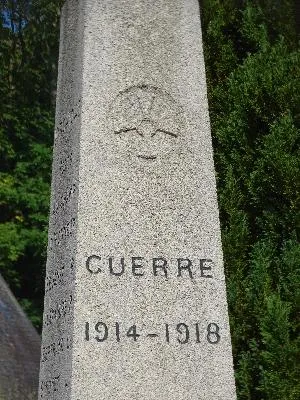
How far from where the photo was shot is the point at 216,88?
6.52 m

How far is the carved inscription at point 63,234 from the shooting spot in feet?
11.8

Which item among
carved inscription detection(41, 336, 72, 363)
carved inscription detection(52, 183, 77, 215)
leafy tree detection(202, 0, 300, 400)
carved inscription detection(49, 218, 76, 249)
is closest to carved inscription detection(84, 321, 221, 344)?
carved inscription detection(41, 336, 72, 363)

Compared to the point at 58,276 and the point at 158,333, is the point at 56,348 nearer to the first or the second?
the point at 58,276

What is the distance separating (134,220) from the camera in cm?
364

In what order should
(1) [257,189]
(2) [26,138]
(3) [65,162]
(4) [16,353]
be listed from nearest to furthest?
(3) [65,162] < (1) [257,189] < (4) [16,353] < (2) [26,138]

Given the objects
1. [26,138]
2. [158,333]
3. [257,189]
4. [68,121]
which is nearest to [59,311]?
[158,333]

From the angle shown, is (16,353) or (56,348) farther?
(16,353)

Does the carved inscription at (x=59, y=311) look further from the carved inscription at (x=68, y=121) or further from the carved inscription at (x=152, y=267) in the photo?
the carved inscription at (x=68, y=121)

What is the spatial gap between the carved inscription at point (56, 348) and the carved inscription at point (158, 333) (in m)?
0.14

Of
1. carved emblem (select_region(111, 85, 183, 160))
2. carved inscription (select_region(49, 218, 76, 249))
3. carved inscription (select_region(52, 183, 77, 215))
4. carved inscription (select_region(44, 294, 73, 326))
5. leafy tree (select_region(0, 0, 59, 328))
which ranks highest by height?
leafy tree (select_region(0, 0, 59, 328))

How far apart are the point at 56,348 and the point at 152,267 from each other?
0.70 m

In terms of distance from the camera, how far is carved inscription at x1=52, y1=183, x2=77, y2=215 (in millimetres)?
3690

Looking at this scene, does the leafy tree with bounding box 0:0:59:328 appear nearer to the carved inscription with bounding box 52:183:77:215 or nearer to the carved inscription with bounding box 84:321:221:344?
the carved inscription with bounding box 52:183:77:215

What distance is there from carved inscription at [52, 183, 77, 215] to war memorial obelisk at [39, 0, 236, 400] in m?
0.01
